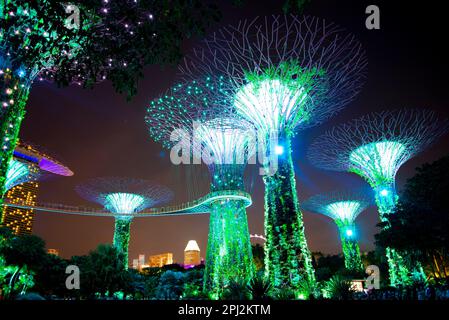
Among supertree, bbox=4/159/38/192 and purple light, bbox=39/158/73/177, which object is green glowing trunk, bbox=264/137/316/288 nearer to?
supertree, bbox=4/159/38/192

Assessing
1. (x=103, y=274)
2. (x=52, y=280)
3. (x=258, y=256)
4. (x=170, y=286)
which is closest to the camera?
(x=103, y=274)

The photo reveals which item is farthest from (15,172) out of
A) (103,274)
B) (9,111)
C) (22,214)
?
(22,214)

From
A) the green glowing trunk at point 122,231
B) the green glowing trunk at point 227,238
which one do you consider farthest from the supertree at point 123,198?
the green glowing trunk at point 227,238

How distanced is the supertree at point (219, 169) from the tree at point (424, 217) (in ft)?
34.6

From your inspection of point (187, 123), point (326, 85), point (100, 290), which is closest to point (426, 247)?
point (326, 85)

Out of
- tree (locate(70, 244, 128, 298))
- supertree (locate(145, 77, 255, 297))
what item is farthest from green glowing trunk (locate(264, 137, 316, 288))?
tree (locate(70, 244, 128, 298))

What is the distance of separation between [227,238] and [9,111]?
17855 millimetres

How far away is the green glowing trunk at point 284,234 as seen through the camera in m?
12.8

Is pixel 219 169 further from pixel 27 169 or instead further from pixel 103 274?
pixel 27 169

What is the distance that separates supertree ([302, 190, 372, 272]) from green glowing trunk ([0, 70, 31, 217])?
40.5m

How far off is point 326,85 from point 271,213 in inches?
291

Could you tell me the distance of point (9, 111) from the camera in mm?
9445

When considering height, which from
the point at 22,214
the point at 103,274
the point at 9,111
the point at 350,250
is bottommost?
the point at 103,274

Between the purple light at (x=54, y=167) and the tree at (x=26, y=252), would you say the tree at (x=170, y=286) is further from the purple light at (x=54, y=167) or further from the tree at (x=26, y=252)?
the purple light at (x=54, y=167)
